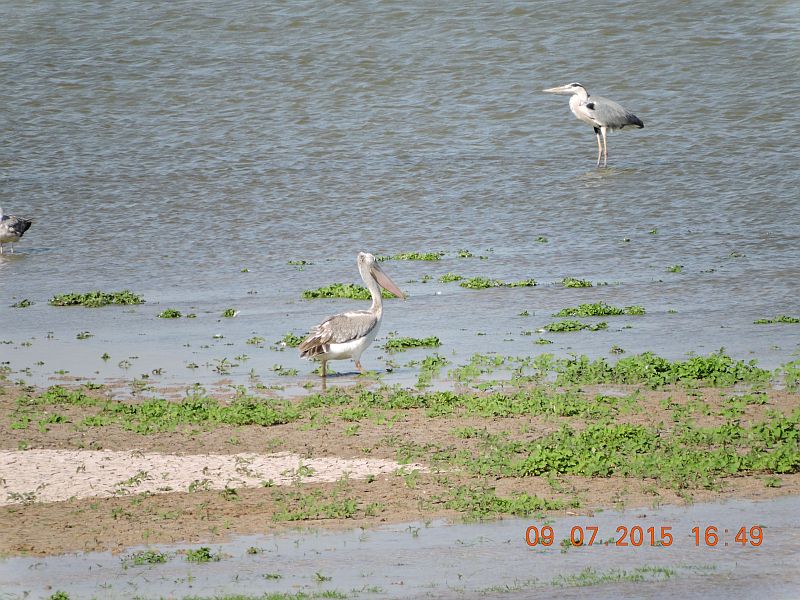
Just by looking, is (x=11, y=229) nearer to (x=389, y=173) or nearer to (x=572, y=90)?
(x=389, y=173)

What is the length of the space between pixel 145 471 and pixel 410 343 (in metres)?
4.31

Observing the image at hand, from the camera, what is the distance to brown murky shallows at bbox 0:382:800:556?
7.22 metres

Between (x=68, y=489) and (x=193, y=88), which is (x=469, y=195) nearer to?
(x=193, y=88)

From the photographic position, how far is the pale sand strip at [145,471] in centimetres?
796

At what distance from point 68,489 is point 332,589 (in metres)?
2.50

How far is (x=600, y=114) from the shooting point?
23484 mm

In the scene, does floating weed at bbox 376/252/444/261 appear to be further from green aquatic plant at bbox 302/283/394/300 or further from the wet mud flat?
the wet mud flat

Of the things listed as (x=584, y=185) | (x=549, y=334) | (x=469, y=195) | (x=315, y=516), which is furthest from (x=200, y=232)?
(x=315, y=516)

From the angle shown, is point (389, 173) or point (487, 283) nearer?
point (487, 283)

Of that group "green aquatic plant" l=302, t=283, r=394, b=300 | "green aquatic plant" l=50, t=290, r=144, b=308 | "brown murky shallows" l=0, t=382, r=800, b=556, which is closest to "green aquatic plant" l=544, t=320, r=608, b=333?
"green aquatic plant" l=302, t=283, r=394, b=300

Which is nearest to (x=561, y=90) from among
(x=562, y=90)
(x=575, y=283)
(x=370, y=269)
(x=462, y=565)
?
(x=562, y=90)

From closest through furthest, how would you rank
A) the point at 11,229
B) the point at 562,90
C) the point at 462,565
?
the point at 462,565 → the point at 11,229 → the point at 562,90

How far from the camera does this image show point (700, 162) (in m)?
22.2

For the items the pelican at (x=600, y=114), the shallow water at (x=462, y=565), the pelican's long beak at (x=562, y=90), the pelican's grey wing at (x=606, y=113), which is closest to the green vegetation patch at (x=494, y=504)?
the shallow water at (x=462, y=565)
